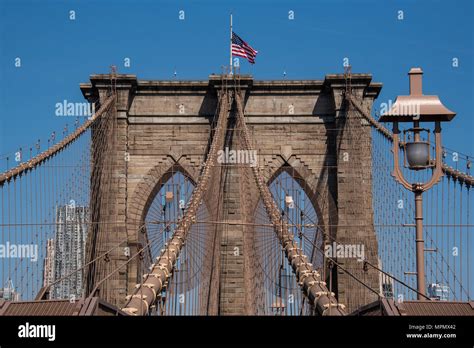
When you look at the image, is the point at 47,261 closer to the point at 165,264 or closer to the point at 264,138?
the point at 264,138

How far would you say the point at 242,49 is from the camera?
3806 centimetres

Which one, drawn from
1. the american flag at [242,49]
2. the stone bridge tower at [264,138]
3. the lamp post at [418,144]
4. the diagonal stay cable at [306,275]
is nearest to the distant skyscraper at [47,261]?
the stone bridge tower at [264,138]

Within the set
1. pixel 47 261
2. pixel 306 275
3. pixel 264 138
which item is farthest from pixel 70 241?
pixel 306 275

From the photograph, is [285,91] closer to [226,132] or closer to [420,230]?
[226,132]

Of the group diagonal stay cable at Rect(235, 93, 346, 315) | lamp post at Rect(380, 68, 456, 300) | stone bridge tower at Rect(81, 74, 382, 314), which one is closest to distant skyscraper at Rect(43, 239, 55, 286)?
stone bridge tower at Rect(81, 74, 382, 314)

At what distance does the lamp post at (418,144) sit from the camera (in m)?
12.6

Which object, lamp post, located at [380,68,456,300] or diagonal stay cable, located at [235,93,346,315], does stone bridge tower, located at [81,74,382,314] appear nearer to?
diagonal stay cable, located at [235,93,346,315]

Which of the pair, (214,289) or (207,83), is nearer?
(214,289)

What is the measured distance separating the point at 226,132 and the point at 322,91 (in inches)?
132

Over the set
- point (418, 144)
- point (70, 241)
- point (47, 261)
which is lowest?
point (47, 261)

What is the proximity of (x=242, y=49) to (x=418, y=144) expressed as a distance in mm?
25772
